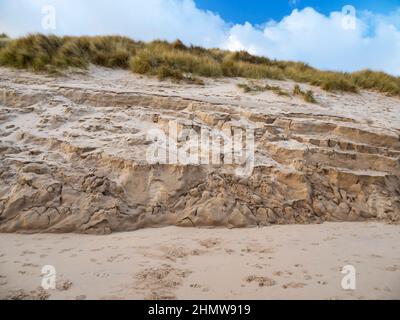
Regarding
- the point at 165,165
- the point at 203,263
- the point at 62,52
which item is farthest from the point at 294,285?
the point at 62,52

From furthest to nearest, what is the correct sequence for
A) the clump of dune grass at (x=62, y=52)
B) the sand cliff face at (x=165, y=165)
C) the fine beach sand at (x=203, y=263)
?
the clump of dune grass at (x=62, y=52)
the sand cliff face at (x=165, y=165)
the fine beach sand at (x=203, y=263)

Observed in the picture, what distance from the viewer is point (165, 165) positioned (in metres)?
5.18

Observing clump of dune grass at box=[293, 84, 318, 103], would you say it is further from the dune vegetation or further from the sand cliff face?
the dune vegetation

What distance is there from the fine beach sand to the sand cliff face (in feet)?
1.12

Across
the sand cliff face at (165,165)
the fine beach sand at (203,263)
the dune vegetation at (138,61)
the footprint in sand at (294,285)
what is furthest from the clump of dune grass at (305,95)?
the footprint in sand at (294,285)

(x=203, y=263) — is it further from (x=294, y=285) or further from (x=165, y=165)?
(x=165, y=165)

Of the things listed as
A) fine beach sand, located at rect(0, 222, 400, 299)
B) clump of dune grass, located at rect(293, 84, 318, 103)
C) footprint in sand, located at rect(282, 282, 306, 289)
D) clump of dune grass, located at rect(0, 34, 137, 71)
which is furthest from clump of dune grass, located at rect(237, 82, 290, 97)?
footprint in sand, located at rect(282, 282, 306, 289)

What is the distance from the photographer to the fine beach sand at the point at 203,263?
118 inches

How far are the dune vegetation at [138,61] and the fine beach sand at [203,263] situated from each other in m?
4.98

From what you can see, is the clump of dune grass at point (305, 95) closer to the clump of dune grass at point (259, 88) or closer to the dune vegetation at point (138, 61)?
the clump of dune grass at point (259, 88)

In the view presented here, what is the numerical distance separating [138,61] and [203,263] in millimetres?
6381

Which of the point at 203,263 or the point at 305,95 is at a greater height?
the point at 305,95
